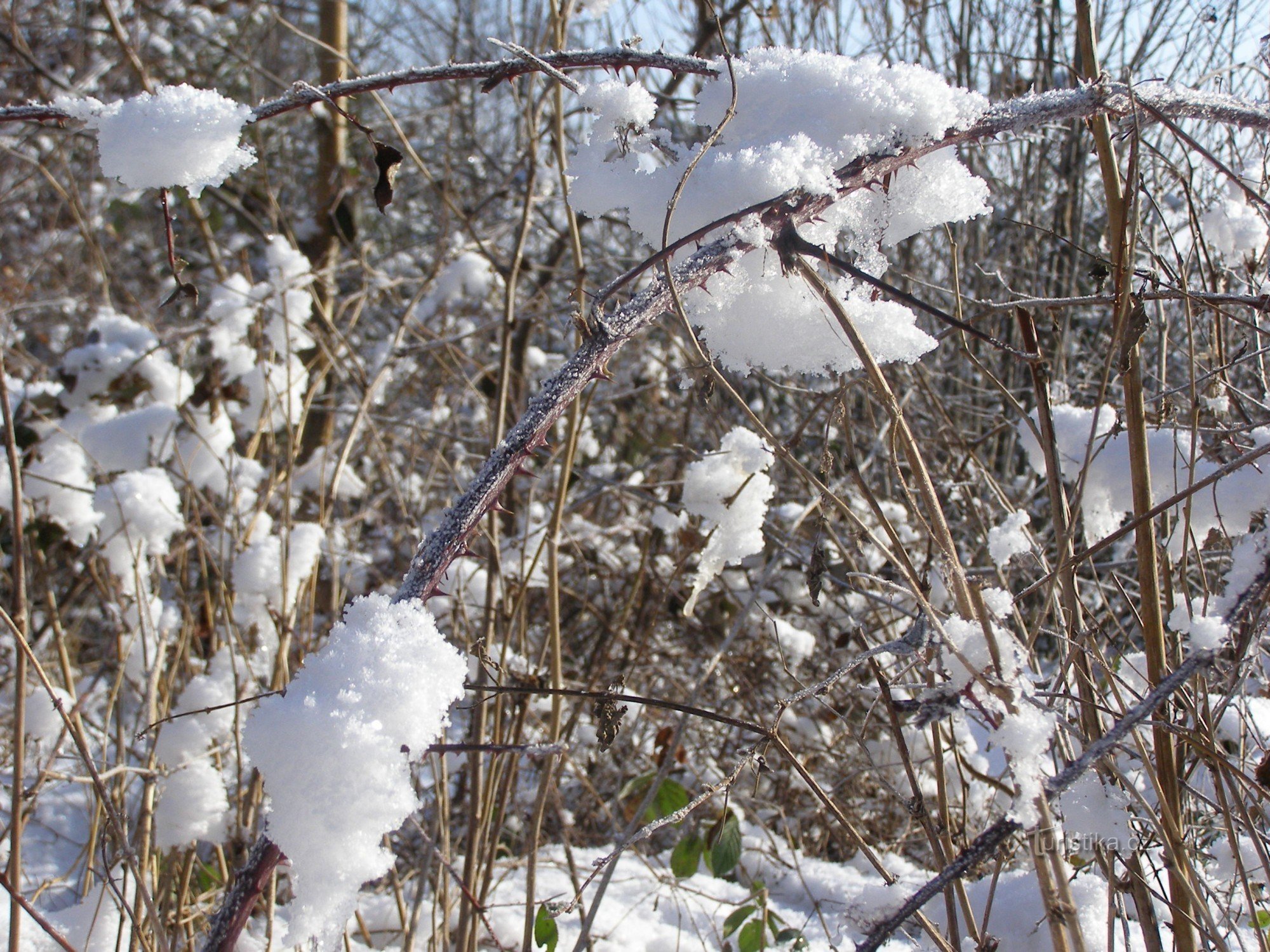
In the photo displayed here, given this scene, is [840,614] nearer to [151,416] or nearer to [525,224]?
[525,224]

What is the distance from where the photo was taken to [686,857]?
157 centimetres

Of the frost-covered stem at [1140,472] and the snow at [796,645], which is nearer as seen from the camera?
the frost-covered stem at [1140,472]

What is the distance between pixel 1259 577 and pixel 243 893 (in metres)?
0.87

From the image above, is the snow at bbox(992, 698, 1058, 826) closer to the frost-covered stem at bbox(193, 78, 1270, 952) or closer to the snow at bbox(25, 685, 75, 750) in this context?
the frost-covered stem at bbox(193, 78, 1270, 952)

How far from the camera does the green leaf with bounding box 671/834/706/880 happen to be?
1.55 m

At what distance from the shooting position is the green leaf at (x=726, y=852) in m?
1.44

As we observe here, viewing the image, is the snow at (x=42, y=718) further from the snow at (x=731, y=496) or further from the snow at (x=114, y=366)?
the snow at (x=731, y=496)

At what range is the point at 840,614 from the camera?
8.07 feet

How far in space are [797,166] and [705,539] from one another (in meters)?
1.10

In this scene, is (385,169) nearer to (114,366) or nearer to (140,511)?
(140,511)

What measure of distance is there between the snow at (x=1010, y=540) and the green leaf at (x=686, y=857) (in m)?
0.86

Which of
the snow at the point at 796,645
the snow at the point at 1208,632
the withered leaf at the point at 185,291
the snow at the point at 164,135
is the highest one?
the snow at the point at 796,645

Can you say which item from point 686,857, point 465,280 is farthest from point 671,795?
point 465,280

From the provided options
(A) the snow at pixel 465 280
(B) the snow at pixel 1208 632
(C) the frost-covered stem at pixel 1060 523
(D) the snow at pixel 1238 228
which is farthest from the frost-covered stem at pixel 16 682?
(A) the snow at pixel 465 280
